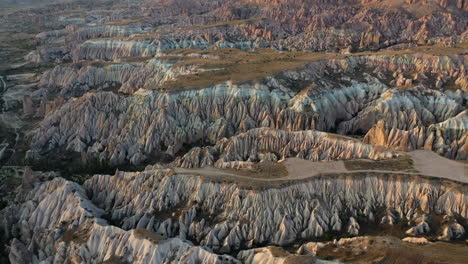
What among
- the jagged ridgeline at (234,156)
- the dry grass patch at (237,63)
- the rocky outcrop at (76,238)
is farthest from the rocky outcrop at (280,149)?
the dry grass patch at (237,63)

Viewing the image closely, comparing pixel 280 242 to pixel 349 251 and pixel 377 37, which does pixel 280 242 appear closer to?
pixel 349 251

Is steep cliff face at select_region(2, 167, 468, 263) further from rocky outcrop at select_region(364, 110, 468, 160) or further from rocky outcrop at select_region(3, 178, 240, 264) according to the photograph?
rocky outcrop at select_region(364, 110, 468, 160)

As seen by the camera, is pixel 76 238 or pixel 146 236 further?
pixel 76 238

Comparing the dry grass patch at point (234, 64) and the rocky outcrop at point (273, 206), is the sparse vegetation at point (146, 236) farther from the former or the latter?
the dry grass patch at point (234, 64)

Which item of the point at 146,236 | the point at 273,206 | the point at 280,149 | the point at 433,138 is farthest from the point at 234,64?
the point at 146,236

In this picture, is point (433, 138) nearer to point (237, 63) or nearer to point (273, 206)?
point (273, 206)
